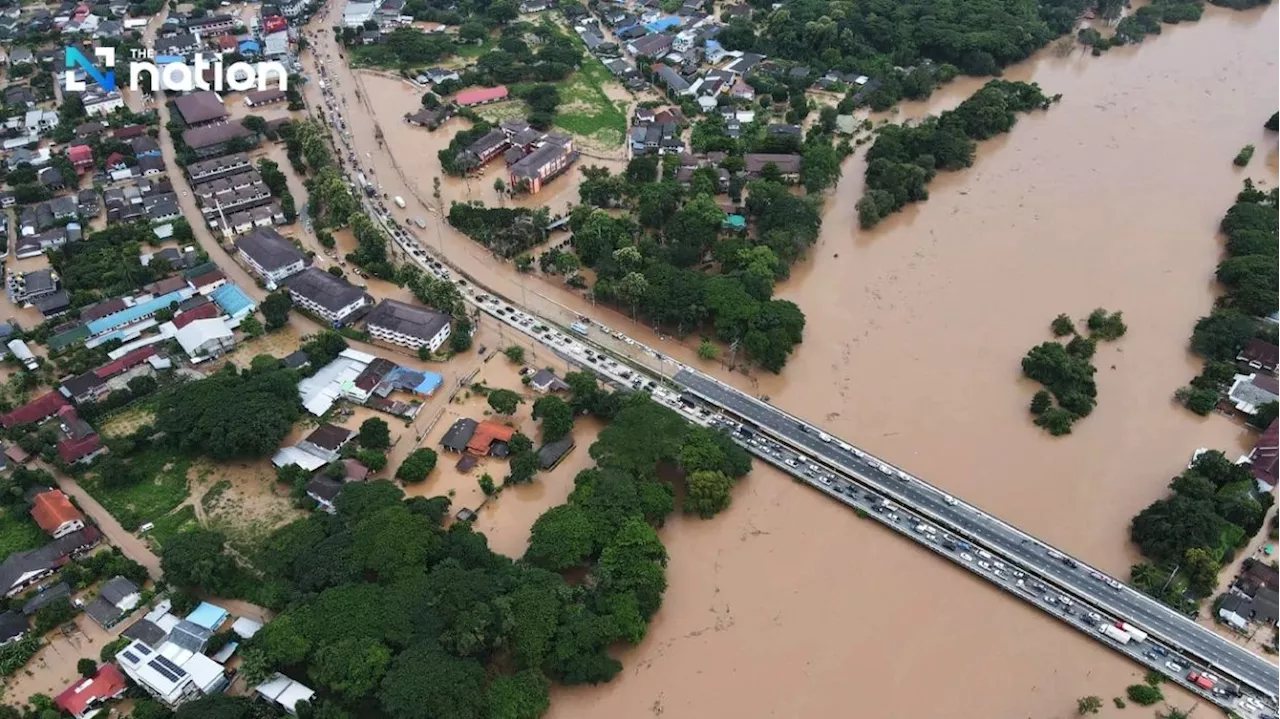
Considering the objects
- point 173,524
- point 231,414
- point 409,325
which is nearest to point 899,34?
point 409,325

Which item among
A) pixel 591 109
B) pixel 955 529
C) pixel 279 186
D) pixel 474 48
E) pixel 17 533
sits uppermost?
pixel 474 48

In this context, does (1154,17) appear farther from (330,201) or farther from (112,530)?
(112,530)

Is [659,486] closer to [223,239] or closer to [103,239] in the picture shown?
[223,239]

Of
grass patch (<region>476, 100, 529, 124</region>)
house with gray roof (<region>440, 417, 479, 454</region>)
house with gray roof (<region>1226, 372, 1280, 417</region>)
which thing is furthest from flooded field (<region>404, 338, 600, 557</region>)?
house with gray roof (<region>1226, 372, 1280, 417</region>)

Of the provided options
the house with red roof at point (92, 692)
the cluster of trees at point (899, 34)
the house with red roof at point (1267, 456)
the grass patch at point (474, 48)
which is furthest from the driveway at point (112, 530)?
the cluster of trees at point (899, 34)

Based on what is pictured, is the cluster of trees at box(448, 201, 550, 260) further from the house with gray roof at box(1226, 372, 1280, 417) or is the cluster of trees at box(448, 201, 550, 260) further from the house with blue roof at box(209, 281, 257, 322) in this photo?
the house with gray roof at box(1226, 372, 1280, 417)

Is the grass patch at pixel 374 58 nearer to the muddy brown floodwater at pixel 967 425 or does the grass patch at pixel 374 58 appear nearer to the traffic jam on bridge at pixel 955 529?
the traffic jam on bridge at pixel 955 529

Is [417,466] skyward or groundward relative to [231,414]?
groundward
